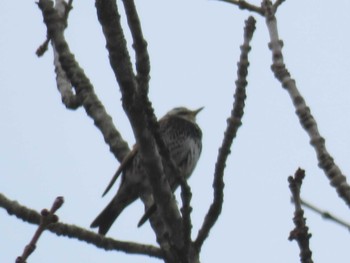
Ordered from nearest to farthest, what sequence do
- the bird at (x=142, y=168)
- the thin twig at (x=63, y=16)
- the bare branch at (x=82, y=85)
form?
the bare branch at (x=82, y=85) → the thin twig at (x=63, y=16) → the bird at (x=142, y=168)

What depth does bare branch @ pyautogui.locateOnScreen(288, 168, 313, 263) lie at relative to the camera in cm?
301

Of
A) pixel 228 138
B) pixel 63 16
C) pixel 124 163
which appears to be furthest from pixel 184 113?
Answer: pixel 228 138

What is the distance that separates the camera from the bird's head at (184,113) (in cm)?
812

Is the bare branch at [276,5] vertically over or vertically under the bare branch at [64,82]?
under

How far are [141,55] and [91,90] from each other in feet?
7.02

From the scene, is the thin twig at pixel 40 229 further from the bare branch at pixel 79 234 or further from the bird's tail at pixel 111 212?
the bird's tail at pixel 111 212

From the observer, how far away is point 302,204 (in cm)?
314

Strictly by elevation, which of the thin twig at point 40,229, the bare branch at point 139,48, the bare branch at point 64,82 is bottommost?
the thin twig at point 40,229

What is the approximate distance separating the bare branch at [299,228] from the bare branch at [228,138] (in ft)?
1.90

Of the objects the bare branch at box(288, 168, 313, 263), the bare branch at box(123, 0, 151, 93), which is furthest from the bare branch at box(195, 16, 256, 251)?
the bare branch at box(288, 168, 313, 263)

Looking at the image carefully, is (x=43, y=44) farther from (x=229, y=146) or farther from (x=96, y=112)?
(x=229, y=146)

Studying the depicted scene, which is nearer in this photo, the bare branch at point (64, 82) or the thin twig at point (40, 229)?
the thin twig at point (40, 229)

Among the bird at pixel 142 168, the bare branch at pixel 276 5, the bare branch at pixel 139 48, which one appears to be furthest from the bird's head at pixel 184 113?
the bare branch at pixel 139 48

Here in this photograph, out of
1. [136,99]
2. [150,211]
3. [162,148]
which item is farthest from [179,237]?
[150,211]
